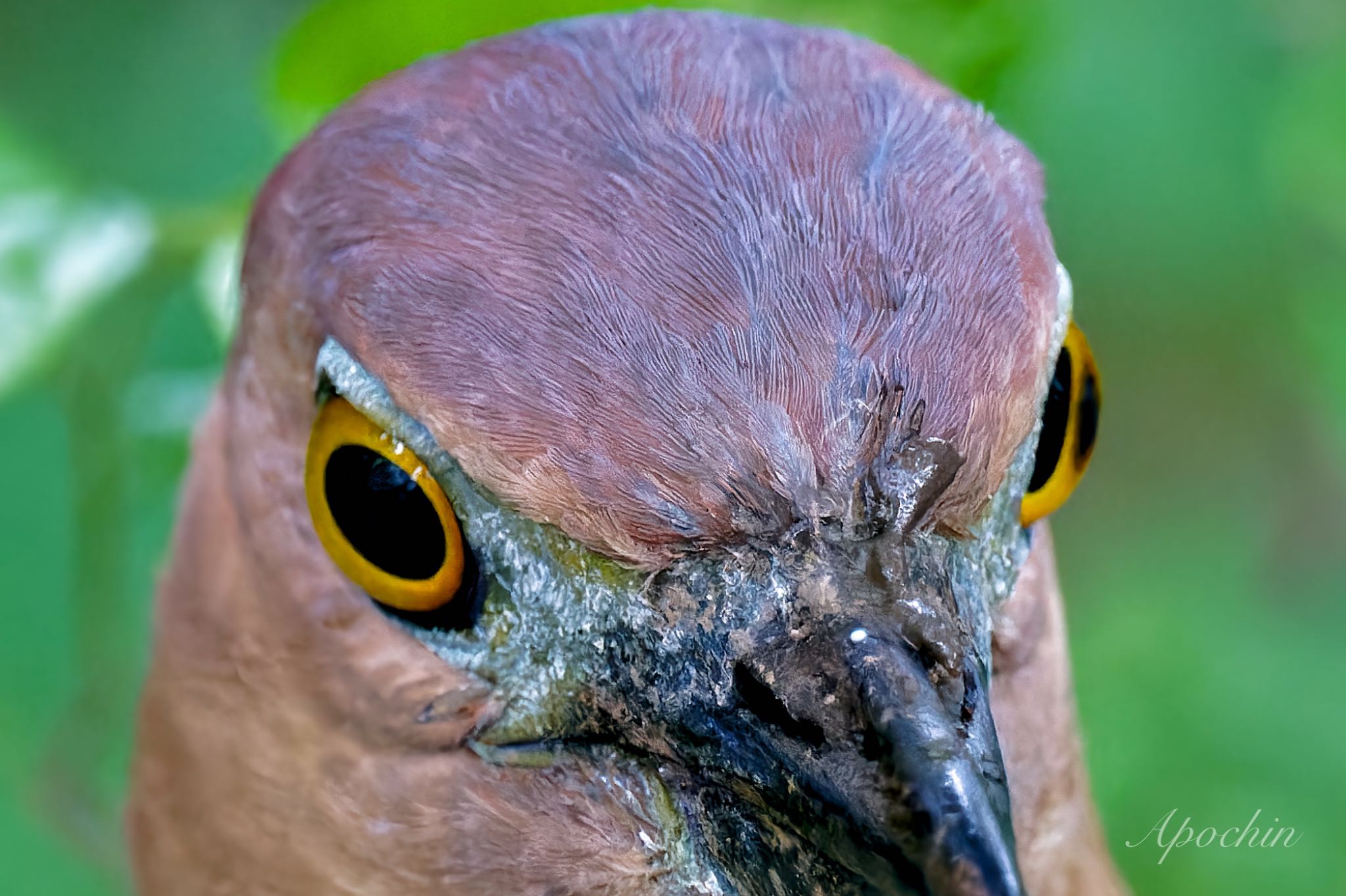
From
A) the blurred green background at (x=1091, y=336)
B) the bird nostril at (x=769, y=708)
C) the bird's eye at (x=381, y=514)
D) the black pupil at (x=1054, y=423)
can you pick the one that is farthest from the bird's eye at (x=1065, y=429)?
the blurred green background at (x=1091, y=336)

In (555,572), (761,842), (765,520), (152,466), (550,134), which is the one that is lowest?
(152,466)

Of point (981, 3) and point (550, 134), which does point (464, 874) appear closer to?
point (550, 134)

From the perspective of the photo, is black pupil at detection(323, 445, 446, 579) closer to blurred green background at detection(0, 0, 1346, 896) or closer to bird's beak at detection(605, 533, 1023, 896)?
bird's beak at detection(605, 533, 1023, 896)

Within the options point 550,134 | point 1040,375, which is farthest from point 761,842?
point 550,134

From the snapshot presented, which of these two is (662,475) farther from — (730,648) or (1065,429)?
(1065,429)

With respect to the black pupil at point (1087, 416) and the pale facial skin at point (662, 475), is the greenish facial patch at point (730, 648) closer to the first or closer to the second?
the pale facial skin at point (662, 475)
